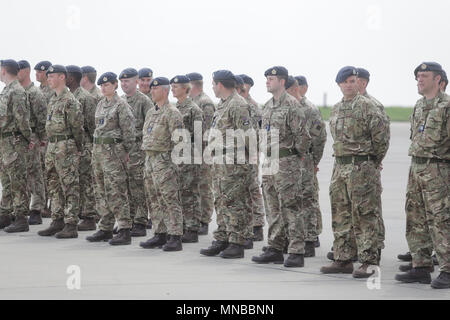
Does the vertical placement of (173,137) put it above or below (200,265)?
above

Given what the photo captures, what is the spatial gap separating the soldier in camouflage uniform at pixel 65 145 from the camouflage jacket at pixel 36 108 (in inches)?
45.9

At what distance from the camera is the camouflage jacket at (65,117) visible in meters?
10.6

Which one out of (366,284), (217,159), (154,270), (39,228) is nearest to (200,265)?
(154,270)

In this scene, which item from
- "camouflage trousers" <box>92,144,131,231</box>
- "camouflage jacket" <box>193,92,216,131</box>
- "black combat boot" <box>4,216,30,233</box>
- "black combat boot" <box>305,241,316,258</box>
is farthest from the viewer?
"camouflage jacket" <box>193,92,216,131</box>

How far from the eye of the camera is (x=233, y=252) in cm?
922

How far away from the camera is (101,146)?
1027 centimetres

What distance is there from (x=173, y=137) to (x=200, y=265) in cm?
172

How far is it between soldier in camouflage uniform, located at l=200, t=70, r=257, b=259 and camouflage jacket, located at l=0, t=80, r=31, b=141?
315 centimetres

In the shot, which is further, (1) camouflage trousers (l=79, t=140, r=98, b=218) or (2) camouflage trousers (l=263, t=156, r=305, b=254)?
(1) camouflage trousers (l=79, t=140, r=98, b=218)

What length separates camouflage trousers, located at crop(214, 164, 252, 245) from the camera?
30.1 ft

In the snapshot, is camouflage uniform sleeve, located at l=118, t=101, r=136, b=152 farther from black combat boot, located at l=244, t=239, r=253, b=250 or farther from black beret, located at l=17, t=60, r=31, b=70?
black beret, located at l=17, t=60, r=31, b=70

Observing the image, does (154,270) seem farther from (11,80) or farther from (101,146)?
(11,80)

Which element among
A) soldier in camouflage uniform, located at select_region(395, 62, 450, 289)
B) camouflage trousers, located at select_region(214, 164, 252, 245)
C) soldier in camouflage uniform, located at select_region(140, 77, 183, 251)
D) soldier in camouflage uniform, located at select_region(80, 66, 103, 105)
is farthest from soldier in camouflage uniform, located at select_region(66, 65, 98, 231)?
soldier in camouflage uniform, located at select_region(395, 62, 450, 289)

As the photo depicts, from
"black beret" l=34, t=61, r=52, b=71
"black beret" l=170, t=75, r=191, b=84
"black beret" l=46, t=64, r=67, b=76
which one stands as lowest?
"black beret" l=170, t=75, r=191, b=84
